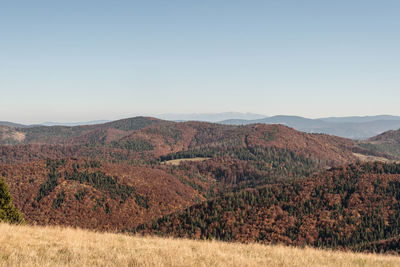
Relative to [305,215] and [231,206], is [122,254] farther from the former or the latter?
[305,215]

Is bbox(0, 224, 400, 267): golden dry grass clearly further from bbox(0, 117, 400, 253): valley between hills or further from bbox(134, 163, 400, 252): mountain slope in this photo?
bbox(134, 163, 400, 252): mountain slope

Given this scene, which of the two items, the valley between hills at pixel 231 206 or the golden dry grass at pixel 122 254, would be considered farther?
the valley between hills at pixel 231 206

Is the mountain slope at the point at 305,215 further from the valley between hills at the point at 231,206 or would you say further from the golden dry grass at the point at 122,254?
the golden dry grass at the point at 122,254

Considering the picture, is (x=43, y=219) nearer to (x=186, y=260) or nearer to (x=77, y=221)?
(x=77, y=221)

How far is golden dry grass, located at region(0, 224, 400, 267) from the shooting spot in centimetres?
1389

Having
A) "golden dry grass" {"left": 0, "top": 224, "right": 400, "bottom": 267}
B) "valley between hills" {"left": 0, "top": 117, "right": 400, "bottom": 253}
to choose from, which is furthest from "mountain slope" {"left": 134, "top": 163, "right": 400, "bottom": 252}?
"golden dry grass" {"left": 0, "top": 224, "right": 400, "bottom": 267}

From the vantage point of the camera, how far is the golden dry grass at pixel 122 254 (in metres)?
13.9

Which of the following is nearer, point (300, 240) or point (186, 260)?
point (186, 260)

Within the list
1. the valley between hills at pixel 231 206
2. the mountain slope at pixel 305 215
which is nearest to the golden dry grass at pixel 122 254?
the valley between hills at pixel 231 206

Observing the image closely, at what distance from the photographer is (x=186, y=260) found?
14477mm

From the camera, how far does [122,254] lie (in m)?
15.5

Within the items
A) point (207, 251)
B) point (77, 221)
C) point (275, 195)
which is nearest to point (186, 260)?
point (207, 251)

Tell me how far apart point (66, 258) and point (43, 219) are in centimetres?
14155

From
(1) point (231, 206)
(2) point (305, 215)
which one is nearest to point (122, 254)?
(1) point (231, 206)
